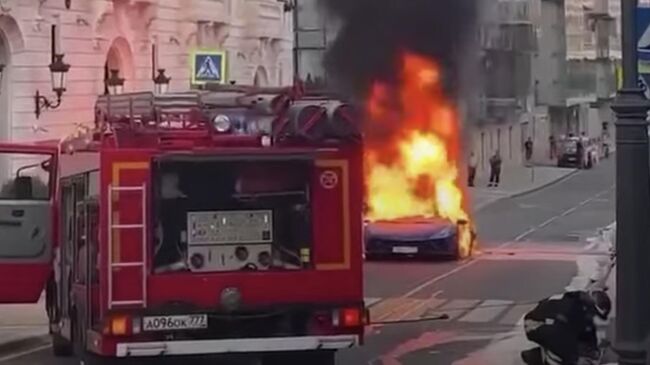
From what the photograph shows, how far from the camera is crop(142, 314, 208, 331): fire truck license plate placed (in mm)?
12180

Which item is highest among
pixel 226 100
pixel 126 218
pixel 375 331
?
pixel 226 100

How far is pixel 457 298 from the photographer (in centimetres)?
2166

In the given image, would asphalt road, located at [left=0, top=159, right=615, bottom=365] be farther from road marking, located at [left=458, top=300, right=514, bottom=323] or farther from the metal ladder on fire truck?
the metal ladder on fire truck

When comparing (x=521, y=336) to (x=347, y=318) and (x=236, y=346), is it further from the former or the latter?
(x=236, y=346)

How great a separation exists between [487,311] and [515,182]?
40548 millimetres

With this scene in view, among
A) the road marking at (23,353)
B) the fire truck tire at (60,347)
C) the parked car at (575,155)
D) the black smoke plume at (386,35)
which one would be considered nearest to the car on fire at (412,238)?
the black smoke plume at (386,35)

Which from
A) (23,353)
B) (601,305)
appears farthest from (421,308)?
(601,305)

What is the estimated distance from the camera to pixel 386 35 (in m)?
26.6

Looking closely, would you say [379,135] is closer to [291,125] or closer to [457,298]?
[457,298]

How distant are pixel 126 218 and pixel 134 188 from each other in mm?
244

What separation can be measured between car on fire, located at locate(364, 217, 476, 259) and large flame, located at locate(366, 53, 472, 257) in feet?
2.18

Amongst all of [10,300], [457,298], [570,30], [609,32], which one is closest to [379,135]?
[457,298]

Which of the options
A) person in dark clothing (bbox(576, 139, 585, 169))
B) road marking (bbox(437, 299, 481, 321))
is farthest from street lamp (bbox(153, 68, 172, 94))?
person in dark clothing (bbox(576, 139, 585, 169))

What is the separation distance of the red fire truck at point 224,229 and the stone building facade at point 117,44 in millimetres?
16398
